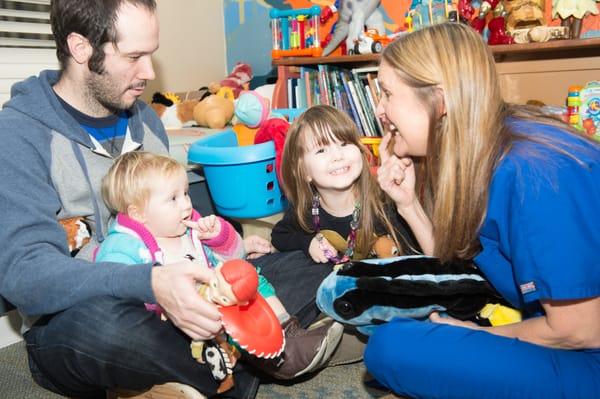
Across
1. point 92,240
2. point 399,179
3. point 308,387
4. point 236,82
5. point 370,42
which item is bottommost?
point 308,387

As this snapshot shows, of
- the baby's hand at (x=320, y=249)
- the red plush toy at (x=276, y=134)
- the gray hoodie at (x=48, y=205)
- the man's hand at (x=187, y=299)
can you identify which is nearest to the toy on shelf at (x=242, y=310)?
the man's hand at (x=187, y=299)

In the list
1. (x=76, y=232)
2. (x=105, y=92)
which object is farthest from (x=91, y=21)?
(x=76, y=232)

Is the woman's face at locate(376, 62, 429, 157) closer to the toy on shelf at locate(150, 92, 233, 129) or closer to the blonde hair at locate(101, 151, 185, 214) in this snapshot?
the blonde hair at locate(101, 151, 185, 214)

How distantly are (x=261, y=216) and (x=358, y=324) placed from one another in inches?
33.4

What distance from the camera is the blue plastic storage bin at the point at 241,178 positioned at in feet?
6.36

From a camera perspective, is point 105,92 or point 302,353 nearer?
point 302,353

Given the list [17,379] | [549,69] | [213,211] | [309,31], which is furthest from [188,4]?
[17,379]

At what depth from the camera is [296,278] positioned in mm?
1598

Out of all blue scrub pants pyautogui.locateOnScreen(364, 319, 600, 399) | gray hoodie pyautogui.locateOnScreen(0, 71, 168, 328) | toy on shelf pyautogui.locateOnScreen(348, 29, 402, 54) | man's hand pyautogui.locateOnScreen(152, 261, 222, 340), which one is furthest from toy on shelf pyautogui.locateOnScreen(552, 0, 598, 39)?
man's hand pyautogui.locateOnScreen(152, 261, 222, 340)

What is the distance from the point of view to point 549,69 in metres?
2.30

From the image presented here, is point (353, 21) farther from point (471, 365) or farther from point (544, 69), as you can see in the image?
point (471, 365)

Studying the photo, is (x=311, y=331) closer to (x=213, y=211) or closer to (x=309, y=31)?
(x=213, y=211)

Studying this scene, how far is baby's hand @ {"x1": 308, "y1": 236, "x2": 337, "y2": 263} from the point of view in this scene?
162 centimetres

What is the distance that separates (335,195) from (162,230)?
1.81ft
